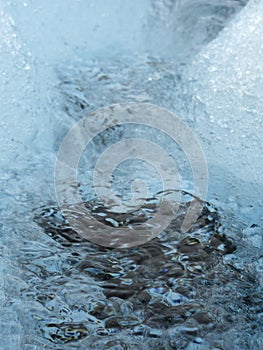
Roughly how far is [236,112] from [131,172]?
0.39 meters

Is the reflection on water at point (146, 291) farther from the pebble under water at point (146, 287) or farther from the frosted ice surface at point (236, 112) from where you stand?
the frosted ice surface at point (236, 112)

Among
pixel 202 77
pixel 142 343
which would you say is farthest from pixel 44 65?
pixel 142 343

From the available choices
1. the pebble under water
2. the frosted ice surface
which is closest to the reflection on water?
the pebble under water

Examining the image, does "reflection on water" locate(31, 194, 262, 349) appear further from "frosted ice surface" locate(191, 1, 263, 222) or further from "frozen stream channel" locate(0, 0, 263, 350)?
"frosted ice surface" locate(191, 1, 263, 222)

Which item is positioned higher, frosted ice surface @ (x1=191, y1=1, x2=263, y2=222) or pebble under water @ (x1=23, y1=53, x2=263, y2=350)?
frosted ice surface @ (x1=191, y1=1, x2=263, y2=222)

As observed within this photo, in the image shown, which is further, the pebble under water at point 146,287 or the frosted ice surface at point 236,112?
the frosted ice surface at point 236,112

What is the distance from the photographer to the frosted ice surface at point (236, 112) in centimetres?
162

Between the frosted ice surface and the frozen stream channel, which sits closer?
the frozen stream channel

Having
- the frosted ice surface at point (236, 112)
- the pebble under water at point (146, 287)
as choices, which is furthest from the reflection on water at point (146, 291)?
the frosted ice surface at point (236, 112)

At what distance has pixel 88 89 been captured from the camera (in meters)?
2.24

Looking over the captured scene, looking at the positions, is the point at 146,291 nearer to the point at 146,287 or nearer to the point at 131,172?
the point at 146,287

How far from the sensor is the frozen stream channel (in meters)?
1.21

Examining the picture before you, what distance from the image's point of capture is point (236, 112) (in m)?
1.77

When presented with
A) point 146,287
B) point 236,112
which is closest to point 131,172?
point 236,112
